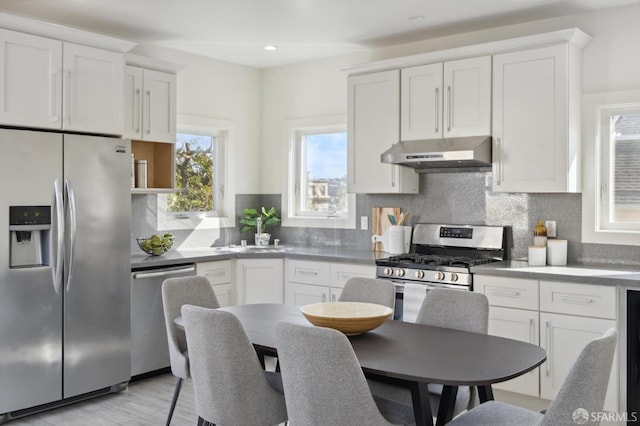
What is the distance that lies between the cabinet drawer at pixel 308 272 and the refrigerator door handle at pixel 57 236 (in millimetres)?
1844

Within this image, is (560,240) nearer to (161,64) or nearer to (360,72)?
(360,72)

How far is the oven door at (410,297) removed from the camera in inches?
161

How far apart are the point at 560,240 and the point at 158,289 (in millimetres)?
2868

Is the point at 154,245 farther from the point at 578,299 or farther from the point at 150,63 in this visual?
the point at 578,299

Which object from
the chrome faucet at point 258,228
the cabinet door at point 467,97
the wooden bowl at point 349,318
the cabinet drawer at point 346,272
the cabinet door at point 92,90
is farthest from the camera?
the chrome faucet at point 258,228

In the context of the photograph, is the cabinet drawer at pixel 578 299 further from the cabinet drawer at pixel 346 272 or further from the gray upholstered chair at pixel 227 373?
the gray upholstered chair at pixel 227 373

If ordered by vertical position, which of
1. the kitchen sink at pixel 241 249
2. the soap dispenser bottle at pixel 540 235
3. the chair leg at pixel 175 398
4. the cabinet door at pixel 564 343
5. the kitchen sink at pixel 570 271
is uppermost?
the soap dispenser bottle at pixel 540 235

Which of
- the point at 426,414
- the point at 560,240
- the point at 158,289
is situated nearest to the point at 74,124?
the point at 158,289

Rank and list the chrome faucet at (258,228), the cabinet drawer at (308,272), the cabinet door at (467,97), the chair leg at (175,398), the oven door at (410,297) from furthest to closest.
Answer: the chrome faucet at (258,228) → the cabinet drawer at (308,272) → the cabinet door at (467,97) → the oven door at (410,297) → the chair leg at (175,398)

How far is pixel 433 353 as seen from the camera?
2348 mm

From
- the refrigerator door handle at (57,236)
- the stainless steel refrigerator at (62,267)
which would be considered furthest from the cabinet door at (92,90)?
the refrigerator door handle at (57,236)

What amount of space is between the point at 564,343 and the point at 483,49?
2.03 meters

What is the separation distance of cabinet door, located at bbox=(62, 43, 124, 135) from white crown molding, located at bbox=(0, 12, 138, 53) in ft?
0.13

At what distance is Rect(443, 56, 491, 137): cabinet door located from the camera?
420 centimetres
